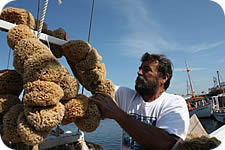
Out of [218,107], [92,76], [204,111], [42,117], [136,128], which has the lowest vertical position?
[204,111]

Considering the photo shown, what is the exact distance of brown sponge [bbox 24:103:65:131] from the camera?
38 centimetres

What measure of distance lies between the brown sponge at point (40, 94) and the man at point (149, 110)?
18 centimetres

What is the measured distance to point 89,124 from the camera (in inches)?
19.8

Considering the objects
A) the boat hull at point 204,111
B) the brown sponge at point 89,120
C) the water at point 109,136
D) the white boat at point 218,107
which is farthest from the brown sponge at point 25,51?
the boat hull at point 204,111

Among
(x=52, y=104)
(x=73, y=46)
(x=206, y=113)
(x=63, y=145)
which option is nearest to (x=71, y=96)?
(x=52, y=104)

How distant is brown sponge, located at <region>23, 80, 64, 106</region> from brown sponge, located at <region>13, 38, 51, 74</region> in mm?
104

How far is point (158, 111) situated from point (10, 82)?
0.77 metres

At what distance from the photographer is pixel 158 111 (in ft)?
3.13

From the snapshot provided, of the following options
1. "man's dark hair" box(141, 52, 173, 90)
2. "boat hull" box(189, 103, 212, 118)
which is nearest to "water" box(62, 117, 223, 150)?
"boat hull" box(189, 103, 212, 118)

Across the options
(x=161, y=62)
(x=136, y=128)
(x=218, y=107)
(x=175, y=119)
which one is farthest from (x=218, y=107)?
(x=136, y=128)

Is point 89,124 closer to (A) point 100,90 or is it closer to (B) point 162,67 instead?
(A) point 100,90

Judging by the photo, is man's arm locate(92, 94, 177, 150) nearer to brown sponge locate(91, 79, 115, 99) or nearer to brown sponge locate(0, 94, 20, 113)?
brown sponge locate(91, 79, 115, 99)

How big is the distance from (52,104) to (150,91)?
0.80 meters

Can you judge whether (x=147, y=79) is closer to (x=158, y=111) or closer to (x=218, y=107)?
(x=158, y=111)
